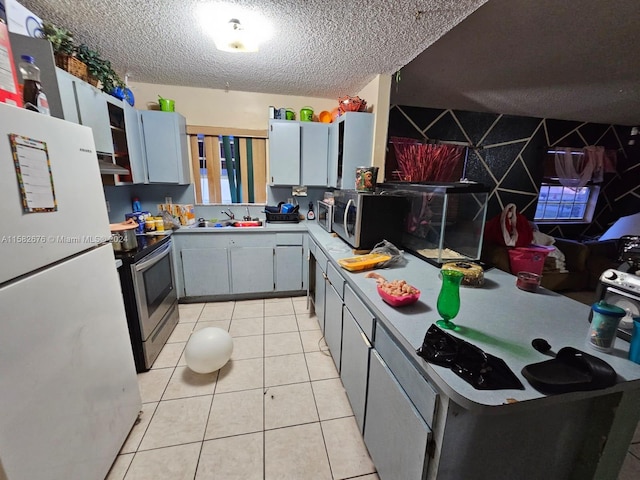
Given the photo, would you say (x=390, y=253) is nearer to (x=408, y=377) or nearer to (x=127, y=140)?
(x=408, y=377)

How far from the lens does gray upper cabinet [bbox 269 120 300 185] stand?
275 cm

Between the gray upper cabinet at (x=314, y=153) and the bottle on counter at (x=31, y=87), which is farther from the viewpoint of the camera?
the gray upper cabinet at (x=314, y=153)

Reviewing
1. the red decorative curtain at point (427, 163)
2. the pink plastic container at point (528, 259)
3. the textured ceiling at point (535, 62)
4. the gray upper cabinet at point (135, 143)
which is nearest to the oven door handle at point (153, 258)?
the gray upper cabinet at point (135, 143)

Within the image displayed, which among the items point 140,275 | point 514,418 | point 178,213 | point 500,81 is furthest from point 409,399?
point 500,81

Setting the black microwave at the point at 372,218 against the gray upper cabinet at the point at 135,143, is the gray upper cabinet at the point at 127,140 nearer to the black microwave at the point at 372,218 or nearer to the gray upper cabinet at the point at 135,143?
the gray upper cabinet at the point at 135,143

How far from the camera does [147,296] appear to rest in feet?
6.08

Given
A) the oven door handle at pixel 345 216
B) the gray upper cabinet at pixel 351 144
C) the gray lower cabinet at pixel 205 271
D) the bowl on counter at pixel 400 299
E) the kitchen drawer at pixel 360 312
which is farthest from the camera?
the gray lower cabinet at pixel 205 271

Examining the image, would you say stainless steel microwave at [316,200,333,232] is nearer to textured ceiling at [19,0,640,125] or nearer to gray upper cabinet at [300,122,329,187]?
gray upper cabinet at [300,122,329,187]

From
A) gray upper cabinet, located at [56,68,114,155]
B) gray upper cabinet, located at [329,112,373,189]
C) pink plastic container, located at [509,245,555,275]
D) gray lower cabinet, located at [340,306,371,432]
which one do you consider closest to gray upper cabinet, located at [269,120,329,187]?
gray upper cabinet, located at [329,112,373,189]

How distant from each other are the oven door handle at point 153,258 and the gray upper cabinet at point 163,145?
2.63ft

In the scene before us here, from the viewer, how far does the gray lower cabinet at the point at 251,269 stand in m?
2.78

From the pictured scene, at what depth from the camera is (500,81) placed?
8.17 feet

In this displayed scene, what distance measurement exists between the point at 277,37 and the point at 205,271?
7.07 feet

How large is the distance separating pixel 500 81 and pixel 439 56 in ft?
2.92
